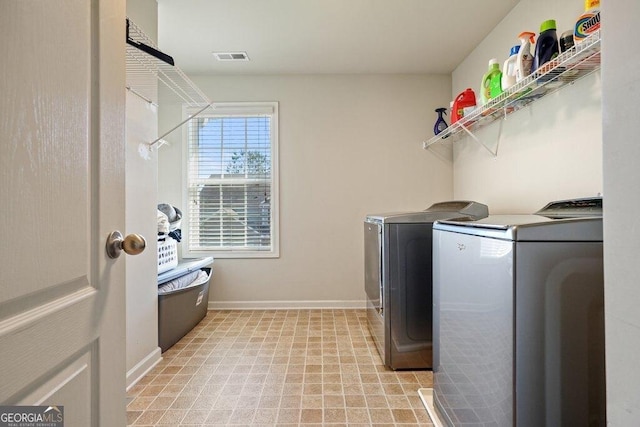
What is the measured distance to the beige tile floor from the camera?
5.03 feet

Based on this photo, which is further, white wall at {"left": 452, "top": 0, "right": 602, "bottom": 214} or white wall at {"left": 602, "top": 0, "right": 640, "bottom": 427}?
white wall at {"left": 452, "top": 0, "right": 602, "bottom": 214}

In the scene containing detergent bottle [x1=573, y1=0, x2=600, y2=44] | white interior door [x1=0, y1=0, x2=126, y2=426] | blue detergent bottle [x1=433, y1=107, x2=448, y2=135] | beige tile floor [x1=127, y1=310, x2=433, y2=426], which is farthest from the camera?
blue detergent bottle [x1=433, y1=107, x2=448, y2=135]

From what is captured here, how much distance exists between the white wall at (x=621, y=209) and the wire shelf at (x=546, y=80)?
2.74 ft

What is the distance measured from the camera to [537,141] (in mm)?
1907

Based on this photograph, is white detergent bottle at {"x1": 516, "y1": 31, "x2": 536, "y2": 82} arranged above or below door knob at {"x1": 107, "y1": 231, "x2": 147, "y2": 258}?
above

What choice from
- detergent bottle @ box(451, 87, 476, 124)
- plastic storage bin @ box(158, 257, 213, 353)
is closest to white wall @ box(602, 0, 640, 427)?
detergent bottle @ box(451, 87, 476, 124)

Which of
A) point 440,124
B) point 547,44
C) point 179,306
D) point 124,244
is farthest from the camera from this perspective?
point 440,124

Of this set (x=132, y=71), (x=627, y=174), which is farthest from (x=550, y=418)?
(x=132, y=71)

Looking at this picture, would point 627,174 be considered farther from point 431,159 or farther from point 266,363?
point 431,159

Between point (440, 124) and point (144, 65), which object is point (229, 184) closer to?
point (144, 65)

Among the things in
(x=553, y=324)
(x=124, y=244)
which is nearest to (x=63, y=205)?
(x=124, y=244)

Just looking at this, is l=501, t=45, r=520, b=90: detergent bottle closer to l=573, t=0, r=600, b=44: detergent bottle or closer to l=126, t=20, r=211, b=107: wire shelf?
l=573, t=0, r=600, b=44: detergent bottle

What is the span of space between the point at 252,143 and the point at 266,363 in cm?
213

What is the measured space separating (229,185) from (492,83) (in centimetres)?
248
